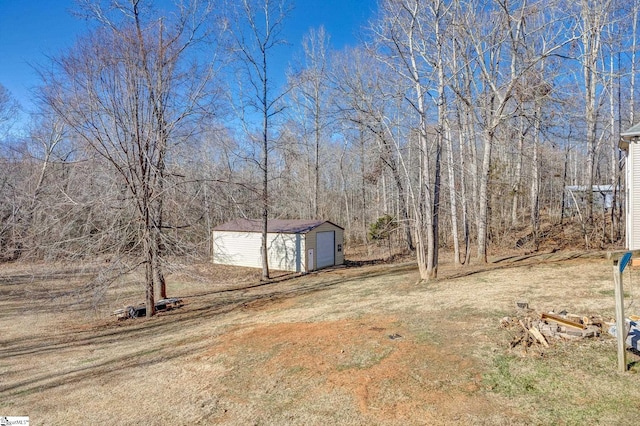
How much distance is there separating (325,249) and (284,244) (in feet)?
6.66

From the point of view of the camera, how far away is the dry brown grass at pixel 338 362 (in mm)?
3816

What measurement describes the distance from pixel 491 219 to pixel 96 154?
16.0 meters

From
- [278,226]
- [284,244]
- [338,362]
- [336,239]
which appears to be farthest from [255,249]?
[338,362]

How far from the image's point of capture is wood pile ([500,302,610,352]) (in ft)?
15.8

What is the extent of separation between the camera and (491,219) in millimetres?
18094

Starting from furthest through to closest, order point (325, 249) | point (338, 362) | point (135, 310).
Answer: point (325, 249) < point (135, 310) < point (338, 362)

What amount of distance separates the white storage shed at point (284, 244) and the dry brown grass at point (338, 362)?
6.42 metres

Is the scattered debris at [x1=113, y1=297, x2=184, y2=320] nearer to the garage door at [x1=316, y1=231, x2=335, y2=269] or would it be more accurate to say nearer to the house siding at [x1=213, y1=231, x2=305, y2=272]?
the house siding at [x1=213, y1=231, x2=305, y2=272]

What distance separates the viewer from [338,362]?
5.13m

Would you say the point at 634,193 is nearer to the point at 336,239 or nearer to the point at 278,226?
the point at 336,239

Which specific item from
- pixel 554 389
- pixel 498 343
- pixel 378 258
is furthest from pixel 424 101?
pixel 378 258

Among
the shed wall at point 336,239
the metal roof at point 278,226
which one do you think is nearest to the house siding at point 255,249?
the metal roof at point 278,226

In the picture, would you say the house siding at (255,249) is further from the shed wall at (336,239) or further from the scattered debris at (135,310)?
the scattered debris at (135,310)

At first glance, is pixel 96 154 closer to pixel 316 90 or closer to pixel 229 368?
pixel 229 368
